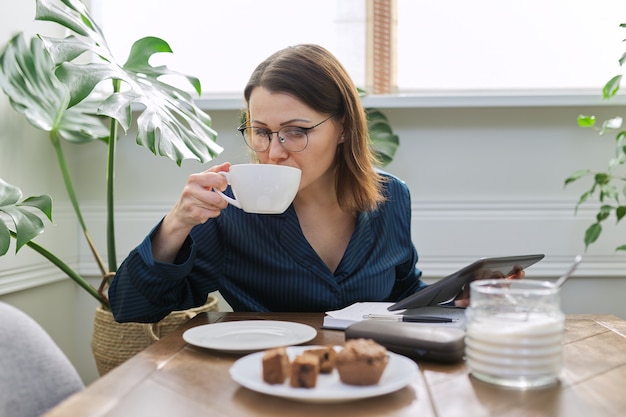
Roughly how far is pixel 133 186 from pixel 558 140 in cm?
143

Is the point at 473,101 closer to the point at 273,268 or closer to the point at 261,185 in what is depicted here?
the point at 273,268

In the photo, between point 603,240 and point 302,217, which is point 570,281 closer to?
point 603,240

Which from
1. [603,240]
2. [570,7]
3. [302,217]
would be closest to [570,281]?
[603,240]

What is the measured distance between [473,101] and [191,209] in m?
1.30

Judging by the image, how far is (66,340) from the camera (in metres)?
2.30

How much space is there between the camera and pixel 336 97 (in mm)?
1514

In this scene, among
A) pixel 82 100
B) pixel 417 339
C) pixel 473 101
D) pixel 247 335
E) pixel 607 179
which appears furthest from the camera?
pixel 473 101

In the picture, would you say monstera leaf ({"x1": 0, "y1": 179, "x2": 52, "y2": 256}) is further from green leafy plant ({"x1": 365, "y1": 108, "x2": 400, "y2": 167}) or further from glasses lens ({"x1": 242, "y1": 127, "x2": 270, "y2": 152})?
green leafy plant ({"x1": 365, "y1": 108, "x2": 400, "y2": 167})

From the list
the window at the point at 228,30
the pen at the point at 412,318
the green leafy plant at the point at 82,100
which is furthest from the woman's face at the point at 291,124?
the window at the point at 228,30

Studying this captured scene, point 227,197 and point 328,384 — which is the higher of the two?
point 227,197

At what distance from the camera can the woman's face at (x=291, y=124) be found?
1404mm

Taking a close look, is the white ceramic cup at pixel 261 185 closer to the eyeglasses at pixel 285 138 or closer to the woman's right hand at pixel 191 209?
the woman's right hand at pixel 191 209

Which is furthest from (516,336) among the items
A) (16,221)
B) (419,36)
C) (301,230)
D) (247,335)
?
(419,36)

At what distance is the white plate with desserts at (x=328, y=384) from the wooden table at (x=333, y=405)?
0.05 ft
